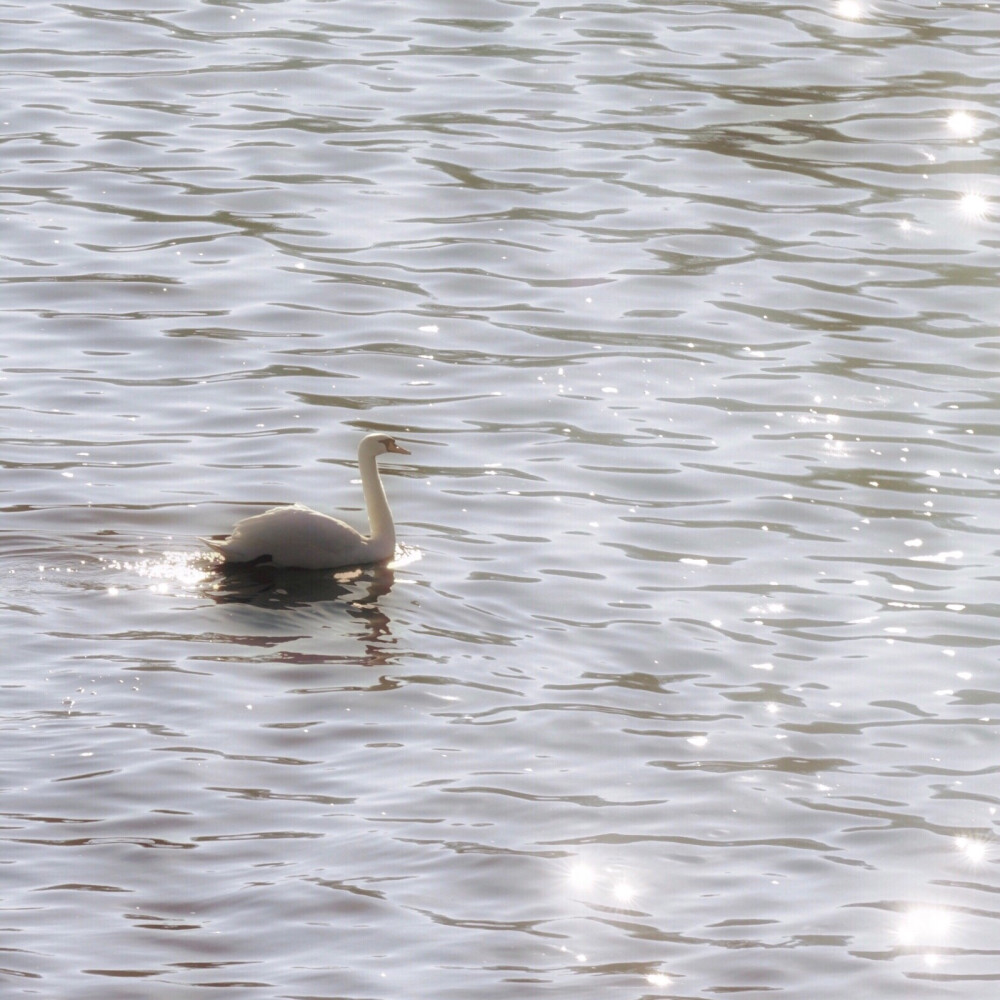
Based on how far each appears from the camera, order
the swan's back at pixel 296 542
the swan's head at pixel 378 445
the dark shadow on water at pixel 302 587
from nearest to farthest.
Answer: the dark shadow on water at pixel 302 587, the swan's back at pixel 296 542, the swan's head at pixel 378 445

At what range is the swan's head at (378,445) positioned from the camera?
12.5m

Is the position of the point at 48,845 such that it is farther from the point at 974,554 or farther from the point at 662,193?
the point at 662,193

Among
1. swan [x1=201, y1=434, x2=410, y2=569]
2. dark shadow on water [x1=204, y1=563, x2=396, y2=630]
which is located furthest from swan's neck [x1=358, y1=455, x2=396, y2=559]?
dark shadow on water [x1=204, y1=563, x2=396, y2=630]

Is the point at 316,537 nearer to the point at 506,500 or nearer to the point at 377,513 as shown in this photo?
the point at 377,513

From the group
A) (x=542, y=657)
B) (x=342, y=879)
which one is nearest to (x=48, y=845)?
(x=342, y=879)

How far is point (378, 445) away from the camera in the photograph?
41.1 ft

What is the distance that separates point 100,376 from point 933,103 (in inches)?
379

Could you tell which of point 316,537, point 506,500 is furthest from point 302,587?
point 506,500

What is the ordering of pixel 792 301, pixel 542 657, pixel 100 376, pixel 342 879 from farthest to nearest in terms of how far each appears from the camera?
pixel 792 301
pixel 100 376
pixel 542 657
pixel 342 879

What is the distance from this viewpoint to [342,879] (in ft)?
28.3

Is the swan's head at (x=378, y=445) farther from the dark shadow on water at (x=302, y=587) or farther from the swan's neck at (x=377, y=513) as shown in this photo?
the dark shadow on water at (x=302, y=587)

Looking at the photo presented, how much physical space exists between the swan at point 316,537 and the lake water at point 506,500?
0.15 meters

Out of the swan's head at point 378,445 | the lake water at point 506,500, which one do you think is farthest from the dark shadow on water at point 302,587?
the swan's head at point 378,445

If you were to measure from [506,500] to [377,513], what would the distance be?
3.32 ft
